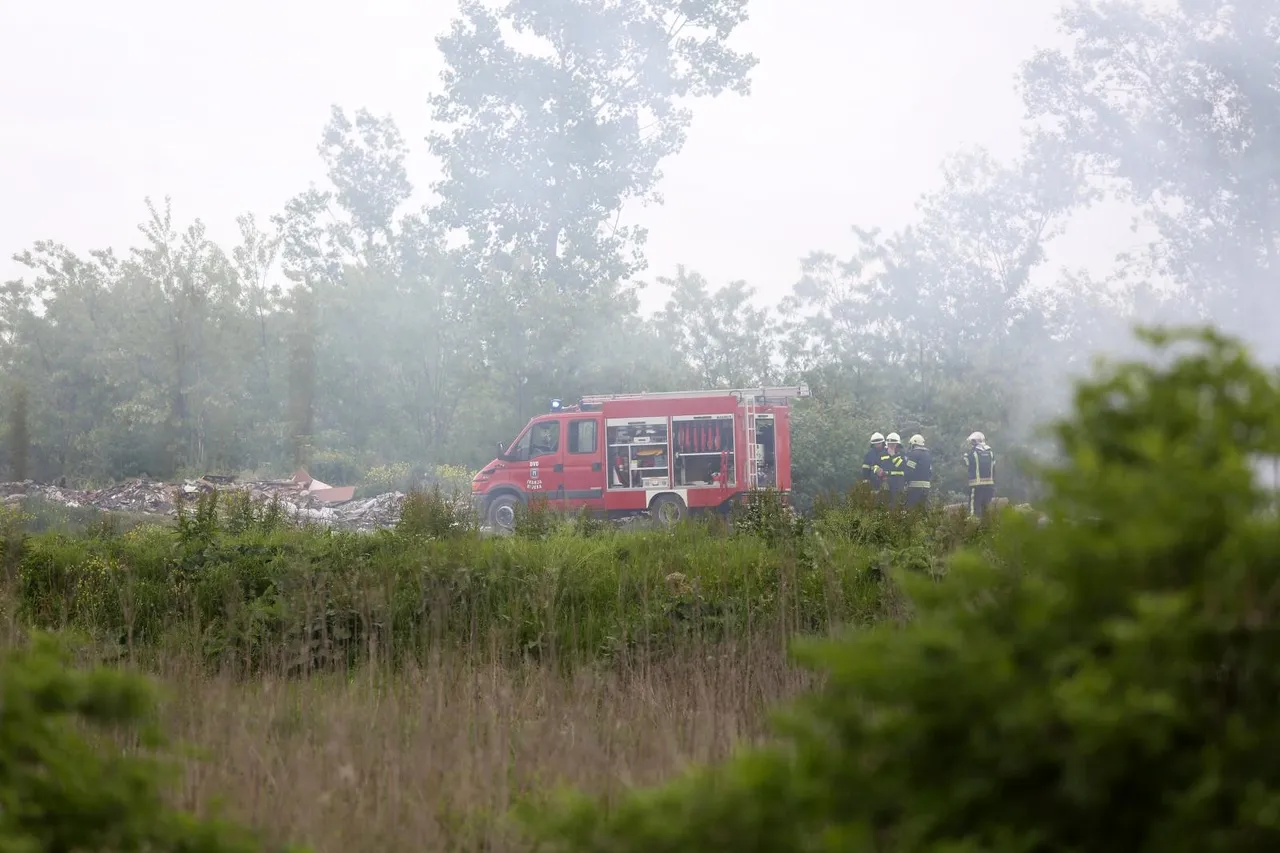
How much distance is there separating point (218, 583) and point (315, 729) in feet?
15.7

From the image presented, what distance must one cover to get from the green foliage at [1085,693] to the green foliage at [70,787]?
756 mm

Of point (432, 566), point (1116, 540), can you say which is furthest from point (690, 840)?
point (432, 566)

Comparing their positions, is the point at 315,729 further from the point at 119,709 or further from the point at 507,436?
the point at 507,436

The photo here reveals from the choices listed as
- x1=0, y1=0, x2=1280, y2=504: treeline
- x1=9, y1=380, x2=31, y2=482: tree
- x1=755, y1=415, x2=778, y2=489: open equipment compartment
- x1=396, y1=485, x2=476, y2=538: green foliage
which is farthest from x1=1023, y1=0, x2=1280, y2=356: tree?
x1=9, y1=380, x2=31, y2=482: tree

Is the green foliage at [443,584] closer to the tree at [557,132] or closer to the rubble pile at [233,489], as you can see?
the rubble pile at [233,489]

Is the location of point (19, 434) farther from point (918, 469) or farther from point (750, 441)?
point (918, 469)

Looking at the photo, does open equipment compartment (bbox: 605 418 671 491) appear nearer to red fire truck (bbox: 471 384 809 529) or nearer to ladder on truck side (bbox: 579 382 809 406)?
red fire truck (bbox: 471 384 809 529)

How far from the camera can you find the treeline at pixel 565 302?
27828 mm

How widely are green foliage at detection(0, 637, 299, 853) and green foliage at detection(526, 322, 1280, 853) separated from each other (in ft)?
2.48

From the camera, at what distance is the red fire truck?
2106 centimetres

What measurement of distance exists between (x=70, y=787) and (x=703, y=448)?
753 inches

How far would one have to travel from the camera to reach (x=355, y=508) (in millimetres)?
23078

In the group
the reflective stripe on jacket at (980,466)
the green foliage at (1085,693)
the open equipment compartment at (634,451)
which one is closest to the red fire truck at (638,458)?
the open equipment compartment at (634,451)

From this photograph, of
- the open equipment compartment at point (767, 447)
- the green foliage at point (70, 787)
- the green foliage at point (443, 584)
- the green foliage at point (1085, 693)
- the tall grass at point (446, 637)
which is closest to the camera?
the green foliage at point (1085, 693)
